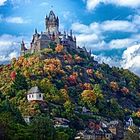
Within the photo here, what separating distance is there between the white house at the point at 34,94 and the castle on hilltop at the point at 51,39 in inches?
1382

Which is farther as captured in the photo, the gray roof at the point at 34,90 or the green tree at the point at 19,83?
the green tree at the point at 19,83

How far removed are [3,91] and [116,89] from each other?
119 ft

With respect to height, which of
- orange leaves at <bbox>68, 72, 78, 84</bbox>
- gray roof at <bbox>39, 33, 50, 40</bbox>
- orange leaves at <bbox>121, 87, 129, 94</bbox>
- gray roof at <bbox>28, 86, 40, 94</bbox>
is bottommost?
gray roof at <bbox>28, 86, 40, 94</bbox>

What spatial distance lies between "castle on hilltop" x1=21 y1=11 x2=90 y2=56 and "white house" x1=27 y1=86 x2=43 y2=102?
35115mm

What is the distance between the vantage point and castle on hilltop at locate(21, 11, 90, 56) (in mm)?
169375

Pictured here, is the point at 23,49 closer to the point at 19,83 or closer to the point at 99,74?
the point at 99,74

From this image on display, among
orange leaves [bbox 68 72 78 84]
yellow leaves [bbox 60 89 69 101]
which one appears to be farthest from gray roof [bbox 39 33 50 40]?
yellow leaves [bbox 60 89 69 101]

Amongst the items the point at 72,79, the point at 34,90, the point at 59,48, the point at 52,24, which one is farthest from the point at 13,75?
the point at 52,24

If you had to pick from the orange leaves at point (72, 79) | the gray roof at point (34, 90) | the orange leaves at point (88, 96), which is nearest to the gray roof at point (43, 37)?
the orange leaves at point (72, 79)

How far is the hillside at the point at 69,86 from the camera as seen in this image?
12912cm

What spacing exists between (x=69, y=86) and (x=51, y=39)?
90.3 feet

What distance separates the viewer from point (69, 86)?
147 metres

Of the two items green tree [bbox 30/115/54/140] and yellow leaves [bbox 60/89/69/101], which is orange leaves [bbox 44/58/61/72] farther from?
green tree [bbox 30/115/54/140]

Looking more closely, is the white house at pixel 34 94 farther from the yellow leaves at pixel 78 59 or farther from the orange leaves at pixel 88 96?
the yellow leaves at pixel 78 59
